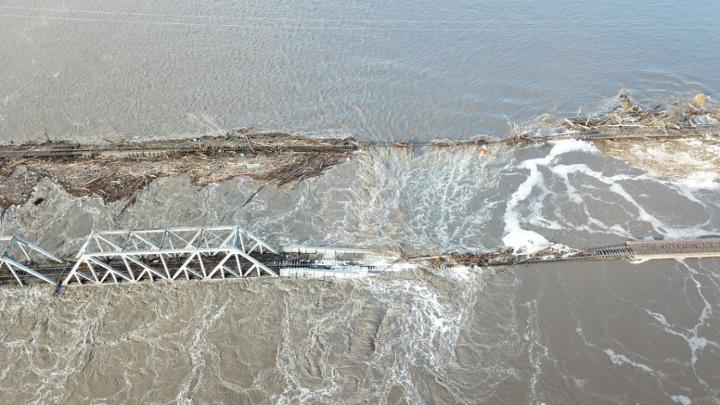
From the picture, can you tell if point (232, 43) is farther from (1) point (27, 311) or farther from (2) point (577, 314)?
(2) point (577, 314)

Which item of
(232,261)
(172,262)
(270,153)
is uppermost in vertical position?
(270,153)

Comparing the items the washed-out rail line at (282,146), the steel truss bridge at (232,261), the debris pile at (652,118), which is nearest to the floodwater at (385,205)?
the steel truss bridge at (232,261)

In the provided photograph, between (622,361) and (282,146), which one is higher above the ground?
(282,146)

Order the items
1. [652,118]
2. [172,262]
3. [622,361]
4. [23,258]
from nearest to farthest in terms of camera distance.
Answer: [622,361], [172,262], [23,258], [652,118]

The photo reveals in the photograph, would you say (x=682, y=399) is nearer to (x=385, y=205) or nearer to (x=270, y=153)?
(x=385, y=205)

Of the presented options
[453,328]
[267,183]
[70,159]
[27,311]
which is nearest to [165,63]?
[70,159]

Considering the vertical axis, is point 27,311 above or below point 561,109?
below

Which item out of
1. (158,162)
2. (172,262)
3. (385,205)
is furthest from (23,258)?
(385,205)
